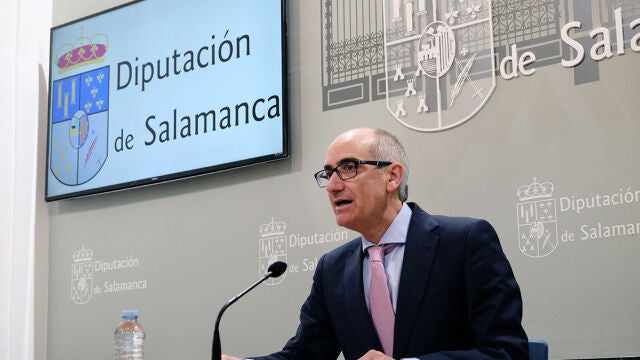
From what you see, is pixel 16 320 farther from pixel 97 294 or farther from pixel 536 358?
pixel 536 358

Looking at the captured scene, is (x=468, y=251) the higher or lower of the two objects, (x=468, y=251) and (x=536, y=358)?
the higher

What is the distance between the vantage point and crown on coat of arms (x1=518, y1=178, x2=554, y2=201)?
3176 mm

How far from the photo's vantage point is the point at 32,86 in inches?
195

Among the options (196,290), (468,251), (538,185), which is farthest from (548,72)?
(196,290)

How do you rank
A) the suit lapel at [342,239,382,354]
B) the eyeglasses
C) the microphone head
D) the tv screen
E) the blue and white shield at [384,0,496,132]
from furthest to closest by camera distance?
the tv screen, the blue and white shield at [384,0,496,132], the eyeglasses, the suit lapel at [342,239,382,354], the microphone head

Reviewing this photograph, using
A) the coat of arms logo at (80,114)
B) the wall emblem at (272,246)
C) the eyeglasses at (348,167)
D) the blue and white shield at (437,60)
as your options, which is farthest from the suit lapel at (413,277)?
the coat of arms logo at (80,114)

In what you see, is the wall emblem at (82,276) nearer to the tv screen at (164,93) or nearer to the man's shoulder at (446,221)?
the tv screen at (164,93)

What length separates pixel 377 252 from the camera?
2.51 metres

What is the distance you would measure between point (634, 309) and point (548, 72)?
35.9 inches

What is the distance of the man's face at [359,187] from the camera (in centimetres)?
253

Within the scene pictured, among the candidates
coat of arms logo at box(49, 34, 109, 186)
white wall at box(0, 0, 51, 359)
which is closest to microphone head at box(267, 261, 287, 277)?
coat of arms logo at box(49, 34, 109, 186)

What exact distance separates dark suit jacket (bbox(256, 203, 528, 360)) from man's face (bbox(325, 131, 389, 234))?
110 mm

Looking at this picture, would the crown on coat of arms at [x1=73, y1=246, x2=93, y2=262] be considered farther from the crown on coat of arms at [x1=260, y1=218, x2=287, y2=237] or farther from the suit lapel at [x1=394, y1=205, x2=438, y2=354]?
the suit lapel at [x1=394, y1=205, x2=438, y2=354]

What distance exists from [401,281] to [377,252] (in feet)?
0.54
